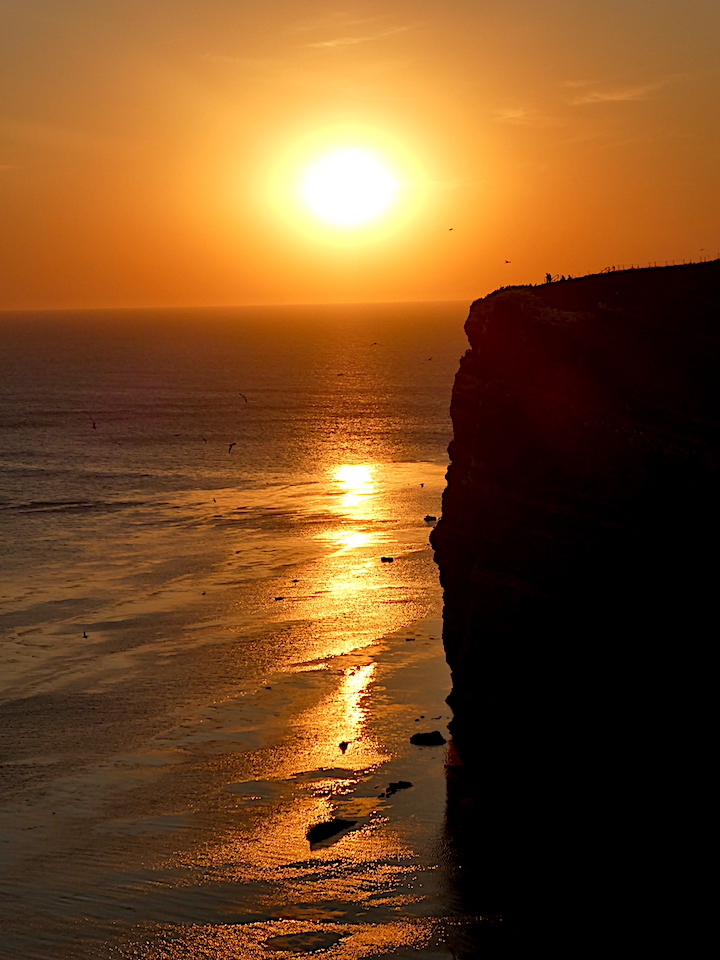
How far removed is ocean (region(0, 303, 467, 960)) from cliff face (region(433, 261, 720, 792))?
3744 millimetres

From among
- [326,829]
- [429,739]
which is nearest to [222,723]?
[429,739]

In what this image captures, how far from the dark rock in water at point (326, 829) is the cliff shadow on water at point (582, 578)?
2.29 meters

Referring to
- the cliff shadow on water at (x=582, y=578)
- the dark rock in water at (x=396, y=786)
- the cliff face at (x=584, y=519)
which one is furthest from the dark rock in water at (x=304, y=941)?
the cliff face at (x=584, y=519)

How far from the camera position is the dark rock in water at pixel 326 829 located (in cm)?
2092

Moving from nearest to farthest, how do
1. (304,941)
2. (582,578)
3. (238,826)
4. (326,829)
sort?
(304,941), (582,578), (326,829), (238,826)

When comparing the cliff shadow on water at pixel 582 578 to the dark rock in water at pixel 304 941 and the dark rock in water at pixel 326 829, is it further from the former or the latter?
the dark rock in water at pixel 304 941

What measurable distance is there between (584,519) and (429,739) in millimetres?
8333

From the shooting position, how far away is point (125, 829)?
2177cm

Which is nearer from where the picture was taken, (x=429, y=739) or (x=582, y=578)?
(x=582, y=578)

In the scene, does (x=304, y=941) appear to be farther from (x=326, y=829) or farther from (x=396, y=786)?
(x=396, y=786)

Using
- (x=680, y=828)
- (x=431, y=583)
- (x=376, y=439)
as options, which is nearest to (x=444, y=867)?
(x=680, y=828)

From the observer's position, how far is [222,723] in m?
27.7

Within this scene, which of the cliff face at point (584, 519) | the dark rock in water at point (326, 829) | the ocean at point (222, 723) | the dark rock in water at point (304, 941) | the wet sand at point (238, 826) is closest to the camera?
the dark rock in water at point (304, 941)

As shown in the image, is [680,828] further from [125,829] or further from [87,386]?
[87,386]
